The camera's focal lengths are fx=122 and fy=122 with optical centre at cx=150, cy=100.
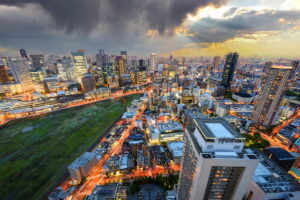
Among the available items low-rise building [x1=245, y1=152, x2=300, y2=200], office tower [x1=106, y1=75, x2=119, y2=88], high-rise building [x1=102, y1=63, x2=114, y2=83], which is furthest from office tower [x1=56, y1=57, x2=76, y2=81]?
low-rise building [x1=245, y1=152, x2=300, y2=200]

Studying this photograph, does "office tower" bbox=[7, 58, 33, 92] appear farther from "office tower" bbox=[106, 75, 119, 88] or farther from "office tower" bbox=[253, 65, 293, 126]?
"office tower" bbox=[253, 65, 293, 126]

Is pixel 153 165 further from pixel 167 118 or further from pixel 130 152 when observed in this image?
pixel 167 118

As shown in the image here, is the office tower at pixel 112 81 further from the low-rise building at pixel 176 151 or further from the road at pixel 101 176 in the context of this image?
the low-rise building at pixel 176 151

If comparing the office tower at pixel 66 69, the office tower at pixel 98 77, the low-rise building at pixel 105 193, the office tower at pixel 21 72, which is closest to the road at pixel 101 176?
the low-rise building at pixel 105 193

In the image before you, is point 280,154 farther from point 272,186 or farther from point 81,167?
point 81,167

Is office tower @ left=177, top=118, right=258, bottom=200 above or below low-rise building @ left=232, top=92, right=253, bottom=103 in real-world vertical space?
above

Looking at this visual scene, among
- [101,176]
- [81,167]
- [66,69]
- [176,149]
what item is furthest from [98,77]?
[176,149]

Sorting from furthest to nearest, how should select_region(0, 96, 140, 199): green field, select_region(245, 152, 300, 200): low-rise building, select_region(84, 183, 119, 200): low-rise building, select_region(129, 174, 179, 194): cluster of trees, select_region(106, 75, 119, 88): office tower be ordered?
select_region(106, 75, 119, 88): office tower, select_region(0, 96, 140, 199): green field, select_region(129, 174, 179, 194): cluster of trees, select_region(84, 183, 119, 200): low-rise building, select_region(245, 152, 300, 200): low-rise building
